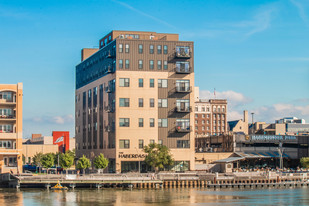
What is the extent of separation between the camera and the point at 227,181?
124m

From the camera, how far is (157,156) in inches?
5251

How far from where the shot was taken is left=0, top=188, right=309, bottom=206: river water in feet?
295

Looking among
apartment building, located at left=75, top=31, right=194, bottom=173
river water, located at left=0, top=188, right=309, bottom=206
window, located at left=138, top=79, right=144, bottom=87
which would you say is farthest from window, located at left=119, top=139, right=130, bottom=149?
Answer: river water, located at left=0, top=188, right=309, bottom=206

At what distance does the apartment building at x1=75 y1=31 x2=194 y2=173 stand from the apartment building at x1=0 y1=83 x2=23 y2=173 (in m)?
24.2

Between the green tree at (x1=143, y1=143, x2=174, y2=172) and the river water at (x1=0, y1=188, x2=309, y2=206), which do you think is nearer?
the river water at (x1=0, y1=188, x2=309, y2=206)

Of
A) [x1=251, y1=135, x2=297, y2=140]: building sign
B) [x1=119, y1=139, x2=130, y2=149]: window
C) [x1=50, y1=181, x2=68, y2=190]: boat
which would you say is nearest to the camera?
[x1=50, y1=181, x2=68, y2=190]: boat

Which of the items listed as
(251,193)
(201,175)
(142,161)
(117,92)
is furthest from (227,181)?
(117,92)

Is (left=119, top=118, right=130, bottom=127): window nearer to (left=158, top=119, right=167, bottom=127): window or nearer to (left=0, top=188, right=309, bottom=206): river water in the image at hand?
(left=158, top=119, right=167, bottom=127): window

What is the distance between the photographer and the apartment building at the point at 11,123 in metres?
128

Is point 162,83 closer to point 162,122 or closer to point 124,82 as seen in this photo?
point 124,82

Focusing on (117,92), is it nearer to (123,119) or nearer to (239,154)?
(123,119)

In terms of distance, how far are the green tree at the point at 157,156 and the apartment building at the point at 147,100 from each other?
5.26m

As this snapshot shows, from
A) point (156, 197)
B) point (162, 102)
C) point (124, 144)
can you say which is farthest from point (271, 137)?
point (156, 197)

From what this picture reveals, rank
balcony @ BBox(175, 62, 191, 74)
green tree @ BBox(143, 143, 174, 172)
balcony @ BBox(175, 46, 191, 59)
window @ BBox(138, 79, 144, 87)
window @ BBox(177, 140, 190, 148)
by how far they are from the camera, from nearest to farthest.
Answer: green tree @ BBox(143, 143, 174, 172), window @ BBox(138, 79, 144, 87), balcony @ BBox(175, 46, 191, 59), balcony @ BBox(175, 62, 191, 74), window @ BBox(177, 140, 190, 148)
